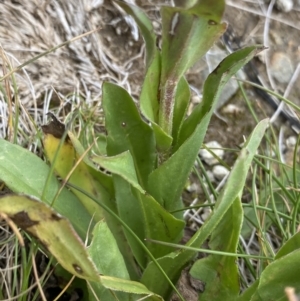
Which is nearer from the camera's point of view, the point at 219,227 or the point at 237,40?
the point at 219,227

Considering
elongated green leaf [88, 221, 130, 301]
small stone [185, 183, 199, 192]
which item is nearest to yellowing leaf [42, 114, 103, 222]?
elongated green leaf [88, 221, 130, 301]

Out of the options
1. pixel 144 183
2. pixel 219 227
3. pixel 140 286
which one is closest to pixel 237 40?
pixel 144 183

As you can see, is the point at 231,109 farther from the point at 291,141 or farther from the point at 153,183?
the point at 153,183

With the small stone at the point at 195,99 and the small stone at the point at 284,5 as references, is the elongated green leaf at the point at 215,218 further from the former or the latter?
the small stone at the point at 284,5

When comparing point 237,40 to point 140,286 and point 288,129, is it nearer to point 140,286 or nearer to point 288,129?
point 288,129

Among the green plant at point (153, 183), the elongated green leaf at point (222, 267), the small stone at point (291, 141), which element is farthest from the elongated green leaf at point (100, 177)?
the small stone at point (291, 141)

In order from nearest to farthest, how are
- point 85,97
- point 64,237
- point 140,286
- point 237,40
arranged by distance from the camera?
point 64,237, point 140,286, point 85,97, point 237,40

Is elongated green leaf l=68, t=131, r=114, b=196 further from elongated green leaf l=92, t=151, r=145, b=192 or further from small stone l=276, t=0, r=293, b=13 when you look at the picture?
small stone l=276, t=0, r=293, b=13
